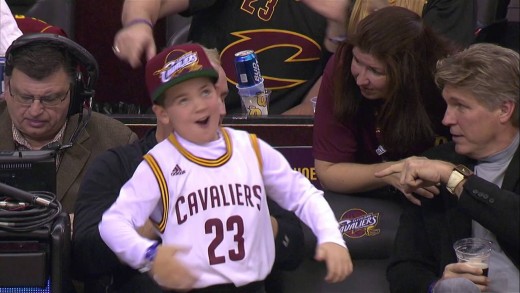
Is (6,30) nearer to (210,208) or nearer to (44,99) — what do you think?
(44,99)

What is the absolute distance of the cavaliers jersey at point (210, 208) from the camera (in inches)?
101

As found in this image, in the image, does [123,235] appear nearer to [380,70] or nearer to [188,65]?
[188,65]

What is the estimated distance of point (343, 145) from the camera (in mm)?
3562

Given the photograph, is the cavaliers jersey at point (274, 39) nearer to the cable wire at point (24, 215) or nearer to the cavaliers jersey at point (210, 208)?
the cable wire at point (24, 215)

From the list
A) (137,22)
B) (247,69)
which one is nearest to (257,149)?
(137,22)

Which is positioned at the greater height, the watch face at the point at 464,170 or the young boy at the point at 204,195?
the young boy at the point at 204,195

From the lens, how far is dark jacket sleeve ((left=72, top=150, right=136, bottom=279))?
3.02 metres

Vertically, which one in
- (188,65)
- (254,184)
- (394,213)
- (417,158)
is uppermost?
(188,65)

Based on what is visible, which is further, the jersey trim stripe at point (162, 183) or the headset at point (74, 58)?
the headset at point (74, 58)

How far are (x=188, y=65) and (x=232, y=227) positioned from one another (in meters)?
0.40

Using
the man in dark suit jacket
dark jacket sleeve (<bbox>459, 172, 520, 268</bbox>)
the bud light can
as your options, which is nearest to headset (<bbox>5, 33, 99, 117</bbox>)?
the bud light can

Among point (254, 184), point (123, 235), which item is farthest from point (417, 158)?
point (123, 235)

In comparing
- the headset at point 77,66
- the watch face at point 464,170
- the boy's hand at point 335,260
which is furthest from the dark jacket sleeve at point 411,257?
the headset at point 77,66

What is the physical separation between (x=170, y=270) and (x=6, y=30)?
211 cm
